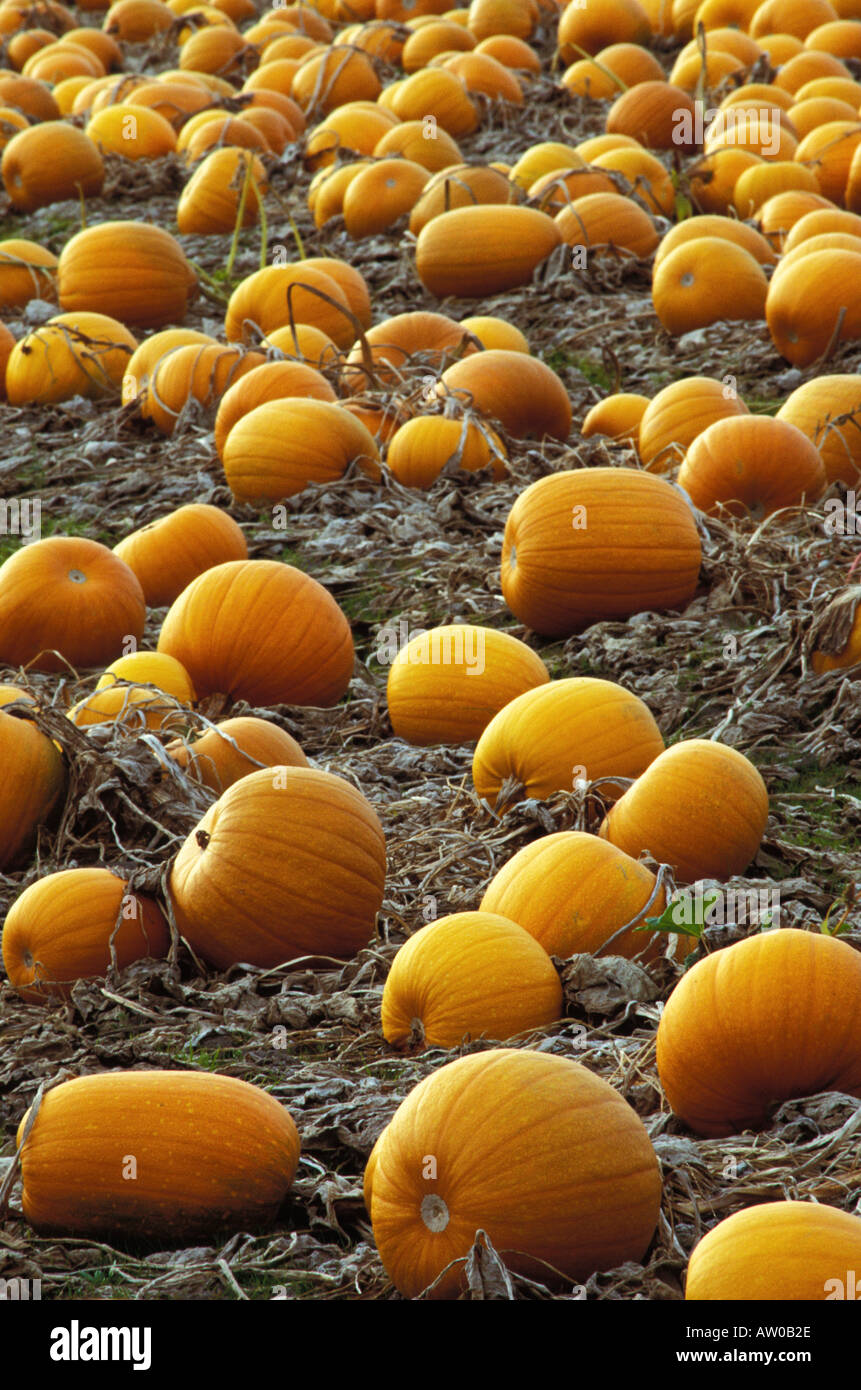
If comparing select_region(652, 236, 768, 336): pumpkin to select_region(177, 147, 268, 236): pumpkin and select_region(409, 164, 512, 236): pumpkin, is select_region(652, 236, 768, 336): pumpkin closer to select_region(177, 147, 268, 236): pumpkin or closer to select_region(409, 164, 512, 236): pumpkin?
select_region(409, 164, 512, 236): pumpkin

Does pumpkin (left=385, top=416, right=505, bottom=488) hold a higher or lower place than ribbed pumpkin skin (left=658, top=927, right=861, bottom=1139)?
higher

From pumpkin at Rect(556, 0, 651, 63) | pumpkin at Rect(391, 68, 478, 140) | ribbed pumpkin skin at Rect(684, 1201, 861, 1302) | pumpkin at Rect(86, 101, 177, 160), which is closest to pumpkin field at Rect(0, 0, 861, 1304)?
ribbed pumpkin skin at Rect(684, 1201, 861, 1302)

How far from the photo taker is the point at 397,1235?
→ 2234 mm

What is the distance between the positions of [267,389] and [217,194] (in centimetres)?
367

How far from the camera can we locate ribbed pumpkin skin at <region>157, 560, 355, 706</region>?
4418mm

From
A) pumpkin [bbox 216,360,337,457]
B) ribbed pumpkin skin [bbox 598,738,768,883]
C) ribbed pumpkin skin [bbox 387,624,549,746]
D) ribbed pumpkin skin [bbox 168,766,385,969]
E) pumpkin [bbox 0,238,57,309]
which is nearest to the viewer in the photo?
ribbed pumpkin skin [bbox 168,766,385,969]

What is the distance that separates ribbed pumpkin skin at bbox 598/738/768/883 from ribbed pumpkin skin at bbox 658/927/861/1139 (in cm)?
71

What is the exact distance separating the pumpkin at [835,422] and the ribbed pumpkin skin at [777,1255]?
368 cm

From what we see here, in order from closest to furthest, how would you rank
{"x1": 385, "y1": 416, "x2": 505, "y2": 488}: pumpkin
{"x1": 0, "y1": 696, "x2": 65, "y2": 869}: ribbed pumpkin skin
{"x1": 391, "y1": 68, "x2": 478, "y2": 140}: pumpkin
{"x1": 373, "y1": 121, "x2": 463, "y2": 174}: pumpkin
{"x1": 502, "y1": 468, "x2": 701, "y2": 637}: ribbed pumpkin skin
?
{"x1": 0, "y1": 696, "x2": 65, "y2": 869}: ribbed pumpkin skin
{"x1": 502, "y1": 468, "x2": 701, "y2": 637}: ribbed pumpkin skin
{"x1": 385, "y1": 416, "x2": 505, "y2": 488}: pumpkin
{"x1": 373, "y1": 121, "x2": 463, "y2": 174}: pumpkin
{"x1": 391, "y1": 68, "x2": 478, "y2": 140}: pumpkin

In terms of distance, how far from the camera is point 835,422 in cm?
531

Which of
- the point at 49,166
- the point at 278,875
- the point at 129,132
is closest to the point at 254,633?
the point at 278,875

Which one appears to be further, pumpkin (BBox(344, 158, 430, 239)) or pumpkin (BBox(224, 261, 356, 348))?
pumpkin (BBox(344, 158, 430, 239))

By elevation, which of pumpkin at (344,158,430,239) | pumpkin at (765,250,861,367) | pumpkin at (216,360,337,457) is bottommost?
pumpkin at (216,360,337,457)

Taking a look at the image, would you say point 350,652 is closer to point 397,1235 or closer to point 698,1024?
point 698,1024
